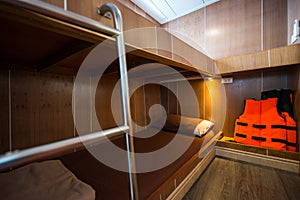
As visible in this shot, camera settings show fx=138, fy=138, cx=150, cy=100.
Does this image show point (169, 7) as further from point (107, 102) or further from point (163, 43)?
point (107, 102)

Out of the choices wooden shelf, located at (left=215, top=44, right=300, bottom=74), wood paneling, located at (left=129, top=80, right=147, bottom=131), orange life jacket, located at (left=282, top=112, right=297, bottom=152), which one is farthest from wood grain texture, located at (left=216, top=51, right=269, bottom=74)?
wood paneling, located at (left=129, top=80, right=147, bottom=131)

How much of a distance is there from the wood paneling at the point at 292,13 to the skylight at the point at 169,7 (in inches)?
45.8

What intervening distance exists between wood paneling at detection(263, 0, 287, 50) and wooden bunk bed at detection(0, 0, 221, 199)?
191cm

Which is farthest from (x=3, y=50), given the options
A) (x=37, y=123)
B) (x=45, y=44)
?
(x=37, y=123)

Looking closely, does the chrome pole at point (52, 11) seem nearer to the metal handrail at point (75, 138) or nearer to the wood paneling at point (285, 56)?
the metal handrail at point (75, 138)

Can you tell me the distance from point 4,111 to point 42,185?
0.83m

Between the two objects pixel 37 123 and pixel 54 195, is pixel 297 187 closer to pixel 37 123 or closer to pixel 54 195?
pixel 54 195

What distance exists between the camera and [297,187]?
4.61 ft

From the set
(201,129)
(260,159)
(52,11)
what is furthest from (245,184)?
(52,11)

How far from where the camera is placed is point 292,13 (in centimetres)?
173

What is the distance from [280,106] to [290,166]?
0.77m

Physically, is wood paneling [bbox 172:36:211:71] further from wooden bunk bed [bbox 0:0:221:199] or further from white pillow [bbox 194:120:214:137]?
white pillow [bbox 194:120:214:137]

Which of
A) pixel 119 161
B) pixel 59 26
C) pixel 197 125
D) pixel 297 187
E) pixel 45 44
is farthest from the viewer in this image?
pixel 197 125

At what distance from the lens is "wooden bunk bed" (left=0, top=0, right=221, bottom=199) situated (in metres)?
0.38
